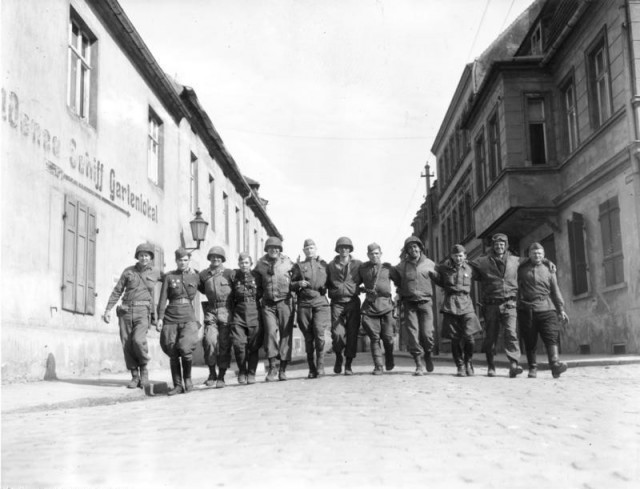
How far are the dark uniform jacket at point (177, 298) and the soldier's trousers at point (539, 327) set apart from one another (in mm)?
4451

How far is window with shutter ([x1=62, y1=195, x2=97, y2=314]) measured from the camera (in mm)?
12242

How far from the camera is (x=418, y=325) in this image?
35.4 feet

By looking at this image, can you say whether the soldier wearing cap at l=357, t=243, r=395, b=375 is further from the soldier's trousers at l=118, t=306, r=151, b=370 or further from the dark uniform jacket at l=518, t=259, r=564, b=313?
the soldier's trousers at l=118, t=306, r=151, b=370

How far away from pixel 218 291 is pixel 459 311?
3.26m

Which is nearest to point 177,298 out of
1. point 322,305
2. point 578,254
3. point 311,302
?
point 311,302

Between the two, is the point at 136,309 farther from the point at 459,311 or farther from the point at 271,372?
the point at 459,311

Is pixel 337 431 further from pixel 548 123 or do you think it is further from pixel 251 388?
pixel 548 123

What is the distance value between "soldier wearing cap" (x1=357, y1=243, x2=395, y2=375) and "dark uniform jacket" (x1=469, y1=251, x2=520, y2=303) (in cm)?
126

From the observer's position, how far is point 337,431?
5.56m

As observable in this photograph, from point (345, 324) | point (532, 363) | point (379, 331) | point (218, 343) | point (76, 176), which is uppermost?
point (76, 176)

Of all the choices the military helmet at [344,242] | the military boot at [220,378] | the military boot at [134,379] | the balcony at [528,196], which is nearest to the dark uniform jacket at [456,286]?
the military helmet at [344,242]

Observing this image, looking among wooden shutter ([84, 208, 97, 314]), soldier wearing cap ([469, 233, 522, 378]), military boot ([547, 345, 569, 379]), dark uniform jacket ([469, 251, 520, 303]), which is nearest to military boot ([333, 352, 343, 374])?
soldier wearing cap ([469, 233, 522, 378])

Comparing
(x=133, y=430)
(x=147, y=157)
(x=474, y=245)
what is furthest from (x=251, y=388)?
(x=474, y=245)

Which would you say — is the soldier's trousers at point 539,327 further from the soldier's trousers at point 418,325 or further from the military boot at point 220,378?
the military boot at point 220,378
